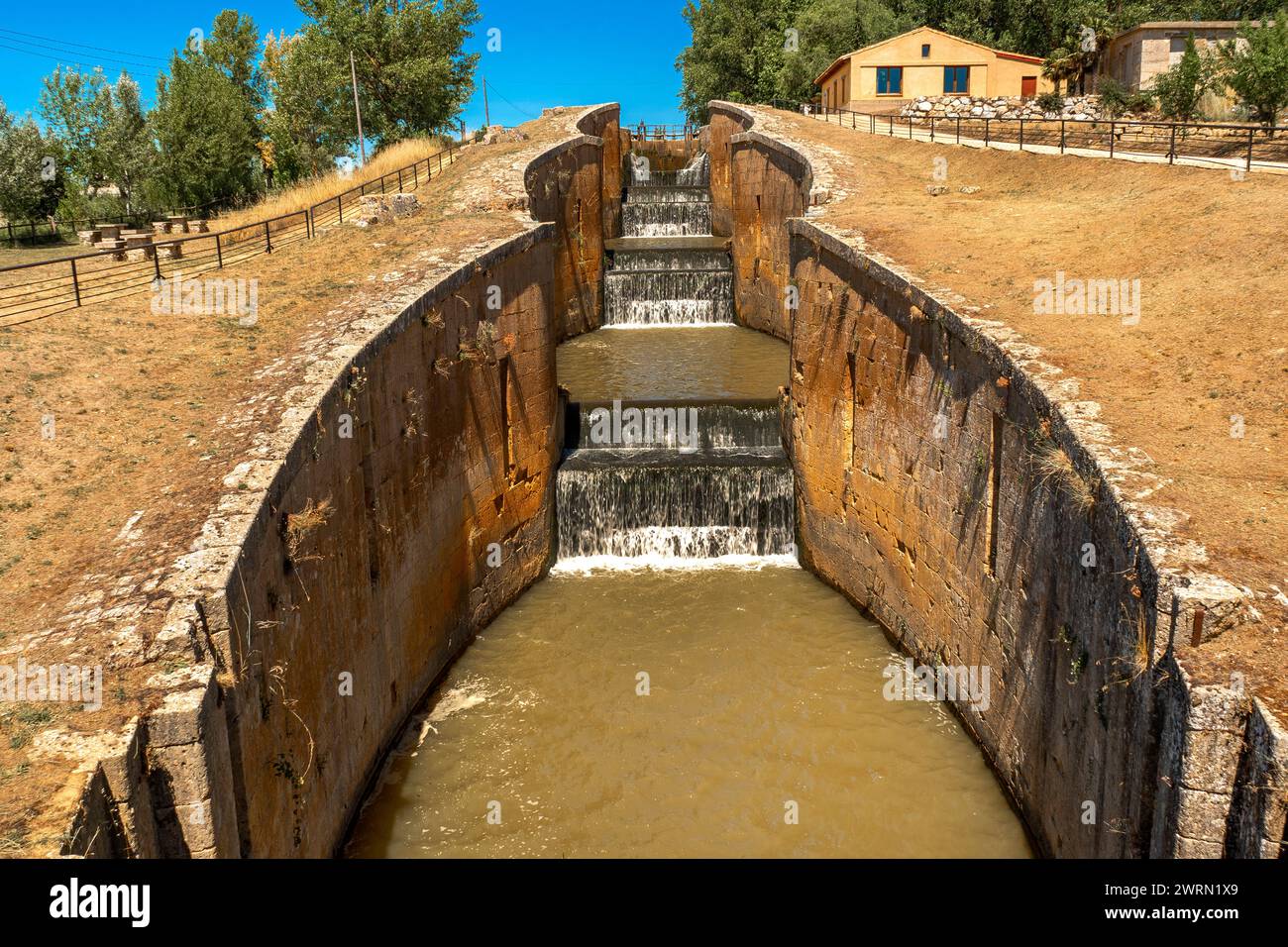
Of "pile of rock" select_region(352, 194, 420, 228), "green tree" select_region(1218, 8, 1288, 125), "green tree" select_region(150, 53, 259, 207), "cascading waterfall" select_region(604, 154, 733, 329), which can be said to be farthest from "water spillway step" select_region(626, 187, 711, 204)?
"pile of rock" select_region(352, 194, 420, 228)

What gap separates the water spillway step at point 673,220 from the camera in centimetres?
3559

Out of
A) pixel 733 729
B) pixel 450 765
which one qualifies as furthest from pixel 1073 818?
pixel 450 765

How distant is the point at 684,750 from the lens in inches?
440

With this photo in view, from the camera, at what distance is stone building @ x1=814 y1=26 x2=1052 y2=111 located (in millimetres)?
39156

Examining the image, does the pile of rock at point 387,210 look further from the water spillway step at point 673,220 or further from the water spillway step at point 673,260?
the water spillway step at point 673,220

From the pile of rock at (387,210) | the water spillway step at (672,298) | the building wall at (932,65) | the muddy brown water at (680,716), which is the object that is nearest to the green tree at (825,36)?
the building wall at (932,65)

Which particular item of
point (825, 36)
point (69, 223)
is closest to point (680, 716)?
point (69, 223)

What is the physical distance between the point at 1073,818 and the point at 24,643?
831cm

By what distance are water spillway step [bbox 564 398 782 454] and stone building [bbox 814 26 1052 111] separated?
26.4 metres

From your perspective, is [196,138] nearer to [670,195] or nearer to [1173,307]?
[670,195]

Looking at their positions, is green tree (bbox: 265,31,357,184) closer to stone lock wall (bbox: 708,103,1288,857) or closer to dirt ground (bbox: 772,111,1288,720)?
dirt ground (bbox: 772,111,1288,720)

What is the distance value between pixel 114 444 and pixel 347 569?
2.51 metres

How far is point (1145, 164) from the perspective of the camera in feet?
58.5

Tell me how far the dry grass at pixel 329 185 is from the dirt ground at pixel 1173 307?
16.2 meters
